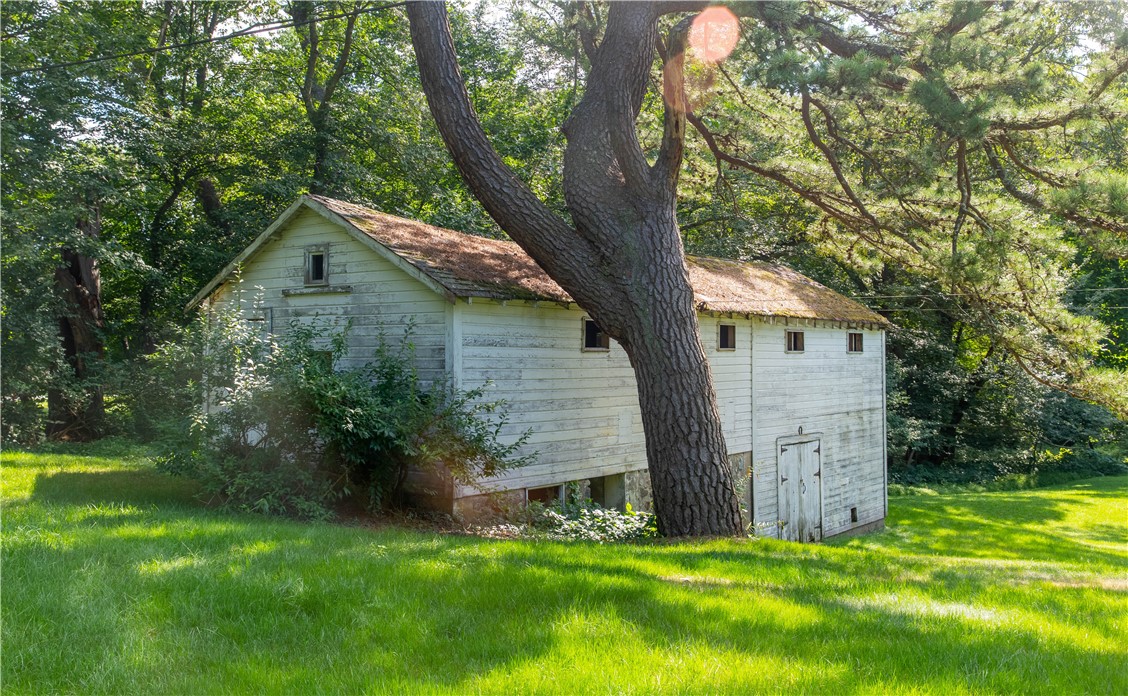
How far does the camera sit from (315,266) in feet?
42.4

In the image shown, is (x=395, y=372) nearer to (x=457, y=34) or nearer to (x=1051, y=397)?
(x=457, y=34)

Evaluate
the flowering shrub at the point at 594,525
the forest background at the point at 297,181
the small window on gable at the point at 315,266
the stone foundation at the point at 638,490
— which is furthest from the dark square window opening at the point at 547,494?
the forest background at the point at 297,181

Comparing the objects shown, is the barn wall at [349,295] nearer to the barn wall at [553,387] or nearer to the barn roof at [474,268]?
the barn roof at [474,268]

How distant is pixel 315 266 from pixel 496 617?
30.7 feet

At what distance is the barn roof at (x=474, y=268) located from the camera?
1127 cm

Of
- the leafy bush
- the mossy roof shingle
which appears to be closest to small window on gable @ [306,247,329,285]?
the mossy roof shingle

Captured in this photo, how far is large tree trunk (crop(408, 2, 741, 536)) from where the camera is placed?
970 cm

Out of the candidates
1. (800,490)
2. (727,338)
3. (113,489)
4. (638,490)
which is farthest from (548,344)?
(800,490)

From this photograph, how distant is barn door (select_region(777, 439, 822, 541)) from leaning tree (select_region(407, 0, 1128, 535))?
6.98 metres

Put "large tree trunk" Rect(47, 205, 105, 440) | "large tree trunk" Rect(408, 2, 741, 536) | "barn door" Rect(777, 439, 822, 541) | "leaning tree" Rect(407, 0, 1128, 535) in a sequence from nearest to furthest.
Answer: "leaning tree" Rect(407, 0, 1128, 535)
"large tree trunk" Rect(408, 2, 741, 536)
"barn door" Rect(777, 439, 822, 541)
"large tree trunk" Rect(47, 205, 105, 440)

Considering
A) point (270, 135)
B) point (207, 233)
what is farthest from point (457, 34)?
point (207, 233)

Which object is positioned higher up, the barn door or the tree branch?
the tree branch

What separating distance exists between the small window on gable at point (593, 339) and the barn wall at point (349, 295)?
285 centimetres

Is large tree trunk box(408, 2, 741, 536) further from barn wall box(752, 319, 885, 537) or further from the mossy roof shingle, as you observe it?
barn wall box(752, 319, 885, 537)
